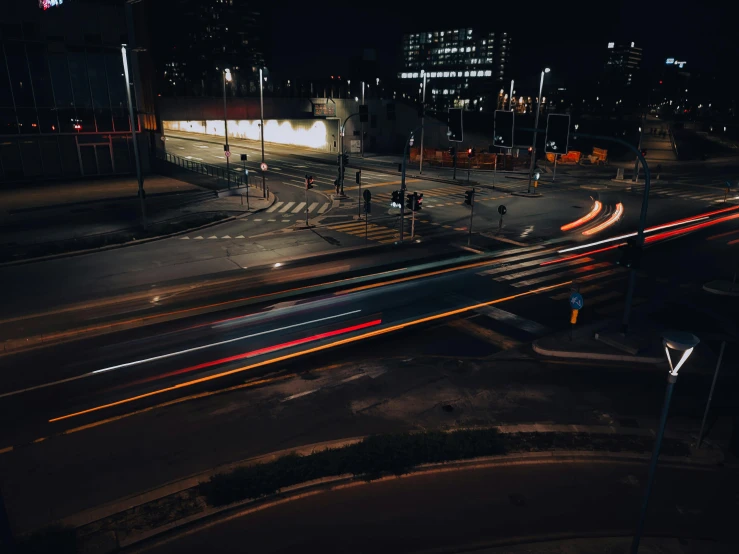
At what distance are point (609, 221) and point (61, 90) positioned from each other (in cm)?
4535

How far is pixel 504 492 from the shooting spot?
9375 millimetres

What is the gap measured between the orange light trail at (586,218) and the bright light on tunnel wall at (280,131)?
147 ft

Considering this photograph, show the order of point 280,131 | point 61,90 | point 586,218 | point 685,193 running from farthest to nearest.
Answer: point 280,131
point 685,193
point 61,90
point 586,218

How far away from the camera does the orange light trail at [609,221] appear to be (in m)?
31.5

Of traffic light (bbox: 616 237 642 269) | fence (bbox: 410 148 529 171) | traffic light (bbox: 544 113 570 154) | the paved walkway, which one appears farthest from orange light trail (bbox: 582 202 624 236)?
the paved walkway

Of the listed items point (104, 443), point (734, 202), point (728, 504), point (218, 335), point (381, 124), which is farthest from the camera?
point (381, 124)

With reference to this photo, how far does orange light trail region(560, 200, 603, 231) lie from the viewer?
3253 cm

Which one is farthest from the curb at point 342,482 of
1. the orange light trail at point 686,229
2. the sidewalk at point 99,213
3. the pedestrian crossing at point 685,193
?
the pedestrian crossing at point 685,193

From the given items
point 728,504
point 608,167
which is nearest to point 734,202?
point 608,167

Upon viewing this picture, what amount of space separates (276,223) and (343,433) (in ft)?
75.2

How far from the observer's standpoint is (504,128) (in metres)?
28.2

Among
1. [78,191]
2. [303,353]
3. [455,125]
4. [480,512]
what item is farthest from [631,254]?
[78,191]

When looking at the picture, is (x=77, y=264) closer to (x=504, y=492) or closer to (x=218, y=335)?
(x=218, y=335)

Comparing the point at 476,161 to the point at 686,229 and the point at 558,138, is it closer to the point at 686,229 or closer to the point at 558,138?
the point at 686,229
